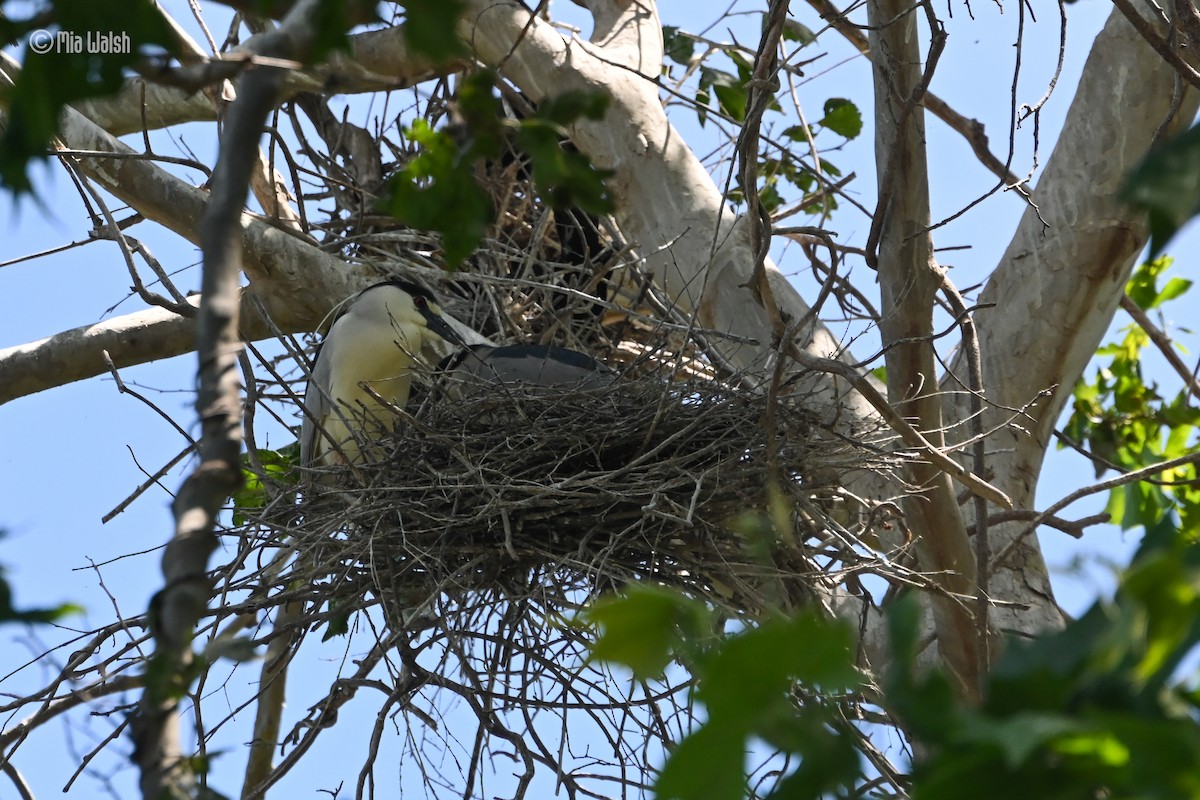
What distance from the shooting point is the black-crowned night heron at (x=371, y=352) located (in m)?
3.39

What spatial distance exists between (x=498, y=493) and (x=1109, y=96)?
1895 mm

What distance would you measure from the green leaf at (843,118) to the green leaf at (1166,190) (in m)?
2.96

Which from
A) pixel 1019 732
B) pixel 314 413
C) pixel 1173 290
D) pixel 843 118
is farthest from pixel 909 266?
pixel 1173 290

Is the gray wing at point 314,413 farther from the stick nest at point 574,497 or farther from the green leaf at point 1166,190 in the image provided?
the green leaf at point 1166,190

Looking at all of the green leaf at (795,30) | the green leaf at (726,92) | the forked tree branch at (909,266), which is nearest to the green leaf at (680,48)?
the green leaf at (726,92)

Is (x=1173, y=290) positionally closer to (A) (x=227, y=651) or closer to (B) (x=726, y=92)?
(B) (x=726, y=92)

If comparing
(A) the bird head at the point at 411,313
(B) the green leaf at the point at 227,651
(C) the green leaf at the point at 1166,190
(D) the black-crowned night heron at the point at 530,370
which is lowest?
(C) the green leaf at the point at 1166,190

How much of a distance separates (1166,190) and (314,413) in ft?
9.46

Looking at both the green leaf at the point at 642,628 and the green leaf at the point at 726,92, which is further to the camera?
the green leaf at the point at 726,92

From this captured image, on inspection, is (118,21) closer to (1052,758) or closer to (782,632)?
(782,632)

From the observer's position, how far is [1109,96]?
128 inches

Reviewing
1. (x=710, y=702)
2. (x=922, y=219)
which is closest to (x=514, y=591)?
(x=922, y=219)

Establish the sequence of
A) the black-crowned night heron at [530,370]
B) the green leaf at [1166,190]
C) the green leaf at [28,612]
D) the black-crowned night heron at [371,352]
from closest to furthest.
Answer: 1. the green leaf at [1166,190]
2. the green leaf at [28,612]
3. the black-crowned night heron at [530,370]
4. the black-crowned night heron at [371,352]

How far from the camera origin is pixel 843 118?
364 centimetres
